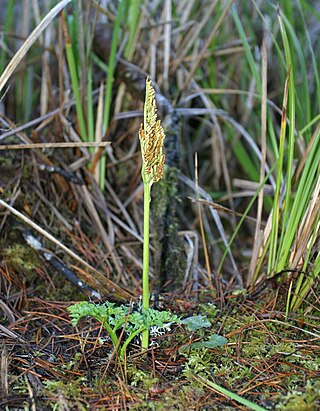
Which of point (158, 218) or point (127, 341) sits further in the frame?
point (158, 218)

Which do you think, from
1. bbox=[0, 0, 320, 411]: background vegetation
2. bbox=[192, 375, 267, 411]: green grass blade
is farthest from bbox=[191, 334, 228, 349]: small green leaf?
bbox=[192, 375, 267, 411]: green grass blade

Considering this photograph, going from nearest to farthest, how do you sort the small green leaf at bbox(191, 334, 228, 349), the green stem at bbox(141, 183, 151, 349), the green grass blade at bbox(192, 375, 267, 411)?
the green grass blade at bbox(192, 375, 267, 411) < the green stem at bbox(141, 183, 151, 349) < the small green leaf at bbox(191, 334, 228, 349)

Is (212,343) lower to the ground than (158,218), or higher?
lower

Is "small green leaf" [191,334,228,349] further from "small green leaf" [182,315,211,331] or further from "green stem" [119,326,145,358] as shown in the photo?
"green stem" [119,326,145,358]

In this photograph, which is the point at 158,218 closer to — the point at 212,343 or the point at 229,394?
the point at 212,343

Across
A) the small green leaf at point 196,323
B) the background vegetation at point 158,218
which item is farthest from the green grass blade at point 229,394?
the small green leaf at point 196,323

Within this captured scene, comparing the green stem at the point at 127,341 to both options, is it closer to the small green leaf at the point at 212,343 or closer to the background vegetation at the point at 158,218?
the background vegetation at the point at 158,218

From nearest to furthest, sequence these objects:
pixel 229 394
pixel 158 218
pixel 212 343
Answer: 1. pixel 229 394
2. pixel 212 343
3. pixel 158 218

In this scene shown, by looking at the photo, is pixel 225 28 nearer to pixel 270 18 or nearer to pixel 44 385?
pixel 270 18

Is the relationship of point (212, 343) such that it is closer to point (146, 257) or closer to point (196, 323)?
point (196, 323)

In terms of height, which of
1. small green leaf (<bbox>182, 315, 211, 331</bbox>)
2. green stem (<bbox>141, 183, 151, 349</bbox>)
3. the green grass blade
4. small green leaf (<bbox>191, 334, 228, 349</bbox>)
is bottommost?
the green grass blade

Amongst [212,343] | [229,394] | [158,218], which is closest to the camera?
[229,394]

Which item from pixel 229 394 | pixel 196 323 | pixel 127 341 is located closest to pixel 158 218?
pixel 196 323

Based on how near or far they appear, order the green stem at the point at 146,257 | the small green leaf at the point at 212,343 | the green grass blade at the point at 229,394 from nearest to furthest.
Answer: the green grass blade at the point at 229,394, the green stem at the point at 146,257, the small green leaf at the point at 212,343
